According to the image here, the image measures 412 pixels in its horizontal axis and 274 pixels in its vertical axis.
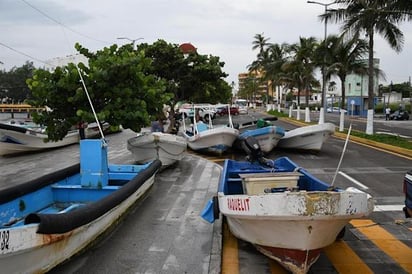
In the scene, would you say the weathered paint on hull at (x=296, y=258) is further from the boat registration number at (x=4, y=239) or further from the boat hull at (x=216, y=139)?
the boat hull at (x=216, y=139)

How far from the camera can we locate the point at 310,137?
1569cm

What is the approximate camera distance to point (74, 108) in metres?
9.94

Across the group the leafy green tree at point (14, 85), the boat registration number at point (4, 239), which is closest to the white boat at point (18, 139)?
the boat registration number at point (4, 239)

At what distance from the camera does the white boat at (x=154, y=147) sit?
11.8m

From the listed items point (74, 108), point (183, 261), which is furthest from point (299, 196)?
point (74, 108)

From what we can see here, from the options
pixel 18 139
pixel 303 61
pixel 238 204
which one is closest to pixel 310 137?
pixel 18 139

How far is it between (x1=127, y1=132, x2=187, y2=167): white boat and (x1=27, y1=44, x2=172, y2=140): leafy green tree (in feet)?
4.68

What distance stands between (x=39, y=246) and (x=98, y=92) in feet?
20.3

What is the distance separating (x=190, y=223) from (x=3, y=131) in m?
11.5

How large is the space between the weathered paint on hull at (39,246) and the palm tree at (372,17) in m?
15.7

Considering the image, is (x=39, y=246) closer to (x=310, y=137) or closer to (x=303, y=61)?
(x=310, y=137)

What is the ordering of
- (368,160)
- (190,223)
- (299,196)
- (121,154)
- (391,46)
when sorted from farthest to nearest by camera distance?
(391,46) < (121,154) < (368,160) < (190,223) < (299,196)

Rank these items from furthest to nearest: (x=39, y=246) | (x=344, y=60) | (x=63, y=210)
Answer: (x=344, y=60)
(x=63, y=210)
(x=39, y=246)

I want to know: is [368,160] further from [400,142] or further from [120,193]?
[120,193]
